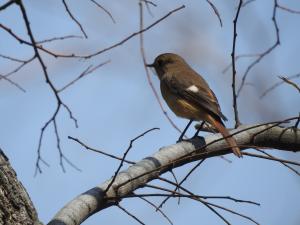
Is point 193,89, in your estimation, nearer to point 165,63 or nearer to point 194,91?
point 194,91

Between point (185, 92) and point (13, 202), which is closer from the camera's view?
point (13, 202)

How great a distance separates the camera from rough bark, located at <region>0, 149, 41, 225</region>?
9.70 ft

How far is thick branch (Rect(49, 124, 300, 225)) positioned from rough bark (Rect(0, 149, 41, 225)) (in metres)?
0.17

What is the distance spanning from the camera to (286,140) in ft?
13.3

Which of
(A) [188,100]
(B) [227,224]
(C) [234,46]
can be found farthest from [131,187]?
(A) [188,100]

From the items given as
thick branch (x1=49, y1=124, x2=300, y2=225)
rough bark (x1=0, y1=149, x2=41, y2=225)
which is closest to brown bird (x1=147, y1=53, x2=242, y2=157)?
thick branch (x1=49, y1=124, x2=300, y2=225)

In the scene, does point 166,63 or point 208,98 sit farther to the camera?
point 166,63

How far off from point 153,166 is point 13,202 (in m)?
0.93

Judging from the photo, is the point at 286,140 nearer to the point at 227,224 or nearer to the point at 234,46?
the point at 234,46

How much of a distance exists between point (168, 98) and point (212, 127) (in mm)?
945

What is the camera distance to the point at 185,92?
22.2 ft

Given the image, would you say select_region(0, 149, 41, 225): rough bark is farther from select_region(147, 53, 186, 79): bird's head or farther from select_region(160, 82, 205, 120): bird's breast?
select_region(147, 53, 186, 79): bird's head

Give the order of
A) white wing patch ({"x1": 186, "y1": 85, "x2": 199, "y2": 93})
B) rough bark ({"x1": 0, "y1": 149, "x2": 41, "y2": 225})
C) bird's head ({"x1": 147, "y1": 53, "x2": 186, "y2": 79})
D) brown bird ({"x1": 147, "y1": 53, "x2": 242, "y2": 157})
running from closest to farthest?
rough bark ({"x1": 0, "y1": 149, "x2": 41, "y2": 225}) < brown bird ({"x1": 147, "y1": 53, "x2": 242, "y2": 157}) < white wing patch ({"x1": 186, "y1": 85, "x2": 199, "y2": 93}) < bird's head ({"x1": 147, "y1": 53, "x2": 186, "y2": 79})

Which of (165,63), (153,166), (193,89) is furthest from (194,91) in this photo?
(153,166)
